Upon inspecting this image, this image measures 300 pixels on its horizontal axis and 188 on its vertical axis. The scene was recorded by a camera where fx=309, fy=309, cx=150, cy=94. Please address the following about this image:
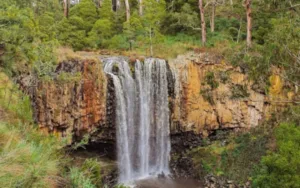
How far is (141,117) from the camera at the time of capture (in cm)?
1366

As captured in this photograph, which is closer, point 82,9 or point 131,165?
point 131,165

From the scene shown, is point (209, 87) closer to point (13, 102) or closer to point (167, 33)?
point (167, 33)

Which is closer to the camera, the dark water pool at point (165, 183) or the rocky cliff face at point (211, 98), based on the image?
the dark water pool at point (165, 183)

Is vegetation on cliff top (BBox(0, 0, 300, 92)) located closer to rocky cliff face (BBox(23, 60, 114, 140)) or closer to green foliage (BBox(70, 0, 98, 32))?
green foliage (BBox(70, 0, 98, 32))

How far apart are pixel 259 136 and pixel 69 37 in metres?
10.5

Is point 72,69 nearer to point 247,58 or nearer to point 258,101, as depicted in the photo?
point 247,58

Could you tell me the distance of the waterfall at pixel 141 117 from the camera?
12938 mm

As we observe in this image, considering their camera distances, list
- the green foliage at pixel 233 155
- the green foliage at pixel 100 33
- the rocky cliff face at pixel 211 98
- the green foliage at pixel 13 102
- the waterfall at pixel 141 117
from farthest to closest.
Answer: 1. the green foliage at pixel 100 33
2. the rocky cliff face at pixel 211 98
3. the green foliage at pixel 233 155
4. the waterfall at pixel 141 117
5. the green foliage at pixel 13 102

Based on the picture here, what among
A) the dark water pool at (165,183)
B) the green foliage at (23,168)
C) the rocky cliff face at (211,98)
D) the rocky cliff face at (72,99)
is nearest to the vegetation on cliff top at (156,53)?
the green foliage at (23,168)

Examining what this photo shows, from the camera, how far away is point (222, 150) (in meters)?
14.3

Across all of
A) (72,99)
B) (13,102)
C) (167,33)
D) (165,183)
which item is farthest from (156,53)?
(13,102)

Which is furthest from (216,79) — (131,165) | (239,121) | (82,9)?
(82,9)

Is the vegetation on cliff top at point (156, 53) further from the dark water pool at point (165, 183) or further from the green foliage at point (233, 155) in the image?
the dark water pool at point (165, 183)

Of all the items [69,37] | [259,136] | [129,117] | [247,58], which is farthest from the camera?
[69,37]
